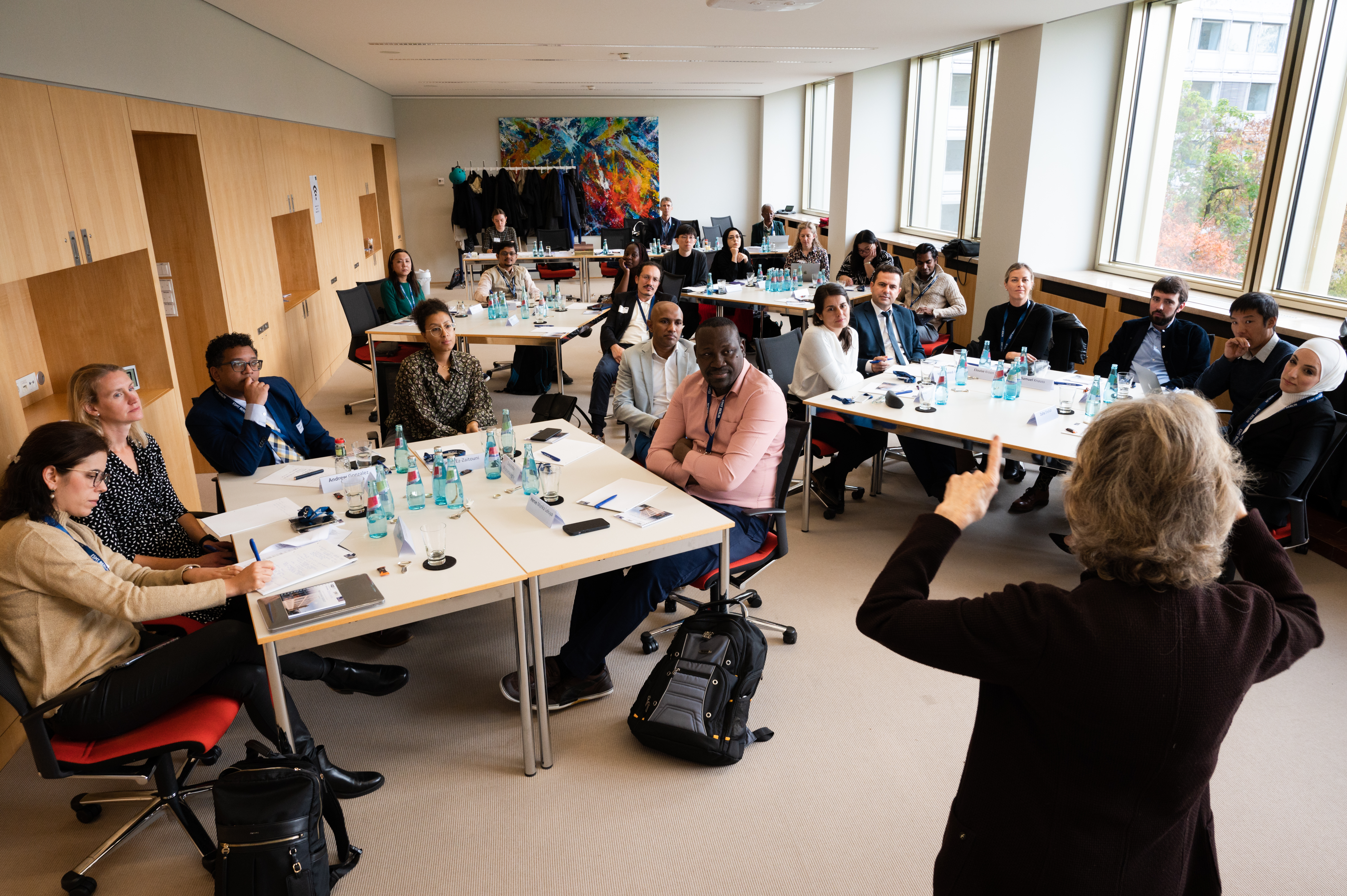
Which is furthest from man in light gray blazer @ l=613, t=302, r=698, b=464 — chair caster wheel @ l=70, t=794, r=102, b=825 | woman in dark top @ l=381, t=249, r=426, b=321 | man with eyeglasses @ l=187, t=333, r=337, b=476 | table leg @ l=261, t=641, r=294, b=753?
woman in dark top @ l=381, t=249, r=426, b=321

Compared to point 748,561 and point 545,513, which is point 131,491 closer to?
point 545,513

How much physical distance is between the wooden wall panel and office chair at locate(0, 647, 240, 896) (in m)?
3.52

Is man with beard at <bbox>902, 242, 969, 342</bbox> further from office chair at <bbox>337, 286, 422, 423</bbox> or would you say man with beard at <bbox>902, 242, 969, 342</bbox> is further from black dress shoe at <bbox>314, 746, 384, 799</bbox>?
black dress shoe at <bbox>314, 746, 384, 799</bbox>

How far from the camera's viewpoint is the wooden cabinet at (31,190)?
3.31 m

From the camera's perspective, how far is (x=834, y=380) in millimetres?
5082

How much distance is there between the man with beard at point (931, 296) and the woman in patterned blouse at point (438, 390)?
14.2 ft

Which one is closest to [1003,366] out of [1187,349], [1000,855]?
[1187,349]

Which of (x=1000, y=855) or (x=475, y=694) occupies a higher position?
(x=1000, y=855)

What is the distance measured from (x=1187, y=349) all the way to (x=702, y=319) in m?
4.79

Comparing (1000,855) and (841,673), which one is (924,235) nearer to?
(841,673)

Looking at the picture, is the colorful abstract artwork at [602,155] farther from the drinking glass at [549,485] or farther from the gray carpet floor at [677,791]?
the gray carpet floor at [677,791]

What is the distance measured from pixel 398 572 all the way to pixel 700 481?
4.37ft

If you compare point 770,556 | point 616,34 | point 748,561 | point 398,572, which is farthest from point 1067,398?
point 616,34

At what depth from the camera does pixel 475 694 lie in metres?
3.49
